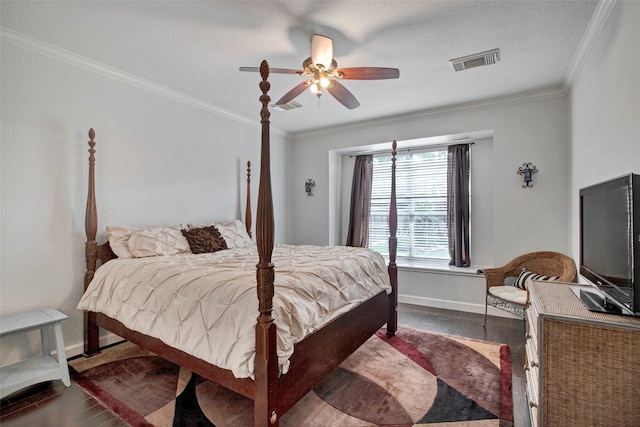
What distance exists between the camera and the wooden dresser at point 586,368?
1.31 m

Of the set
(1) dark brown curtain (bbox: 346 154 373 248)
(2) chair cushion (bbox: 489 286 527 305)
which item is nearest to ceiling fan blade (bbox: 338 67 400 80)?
(2) chair cushion (bbox: 489 286 527 305)

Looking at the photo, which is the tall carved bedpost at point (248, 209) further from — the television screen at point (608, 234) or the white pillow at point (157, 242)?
the television screen at point (608, 234)

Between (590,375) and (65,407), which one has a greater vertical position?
(590,375)

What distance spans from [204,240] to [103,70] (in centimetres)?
189

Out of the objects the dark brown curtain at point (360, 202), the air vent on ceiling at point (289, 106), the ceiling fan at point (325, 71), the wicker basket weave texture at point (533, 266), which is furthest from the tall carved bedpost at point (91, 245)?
the wicker basket weave texture at point (533, 266)

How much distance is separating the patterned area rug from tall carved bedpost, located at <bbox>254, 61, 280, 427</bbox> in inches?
16.6

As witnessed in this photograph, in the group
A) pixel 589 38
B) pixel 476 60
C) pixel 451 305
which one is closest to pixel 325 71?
pixel 476 60

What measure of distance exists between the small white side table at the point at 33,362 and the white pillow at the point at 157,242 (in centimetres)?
73

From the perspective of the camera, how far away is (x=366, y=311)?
8.68 feet

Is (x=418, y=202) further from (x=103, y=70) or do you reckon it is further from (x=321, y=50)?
(x=103, y=70)

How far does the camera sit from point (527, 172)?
361 cm

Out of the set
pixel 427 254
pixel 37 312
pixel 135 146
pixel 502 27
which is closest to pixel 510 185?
pixel 427 254

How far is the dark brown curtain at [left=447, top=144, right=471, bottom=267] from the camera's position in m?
4.28

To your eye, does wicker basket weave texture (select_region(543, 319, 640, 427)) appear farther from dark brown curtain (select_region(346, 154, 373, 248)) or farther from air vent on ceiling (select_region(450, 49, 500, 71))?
dark brown curtain (select_region(346, 154, 373, 248))
